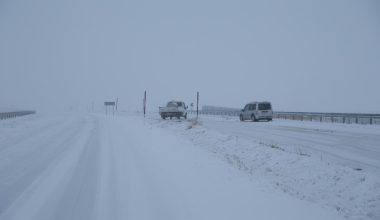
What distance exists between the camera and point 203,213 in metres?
6.63

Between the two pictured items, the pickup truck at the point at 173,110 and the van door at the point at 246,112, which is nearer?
the van door at the point at 246,112

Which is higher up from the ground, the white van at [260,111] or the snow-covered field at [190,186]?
the white van at [260,111]

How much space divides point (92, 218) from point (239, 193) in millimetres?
3324

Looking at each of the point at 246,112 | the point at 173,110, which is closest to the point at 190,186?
the point at 246,112

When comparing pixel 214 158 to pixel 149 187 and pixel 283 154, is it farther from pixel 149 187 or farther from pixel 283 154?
pixel 149 187

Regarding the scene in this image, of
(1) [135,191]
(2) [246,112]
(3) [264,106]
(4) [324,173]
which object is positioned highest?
(3) [264,106]

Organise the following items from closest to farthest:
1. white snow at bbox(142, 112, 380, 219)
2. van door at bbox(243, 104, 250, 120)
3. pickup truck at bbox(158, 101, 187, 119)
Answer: white snow at bbox(142, 112, 380, 219) → van door at bbox(243, 104, 250, 120) → pickup truck at bbox(158, 101, 187, 119)

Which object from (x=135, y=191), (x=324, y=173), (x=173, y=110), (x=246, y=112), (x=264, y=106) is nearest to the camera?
(x=135, y=191)

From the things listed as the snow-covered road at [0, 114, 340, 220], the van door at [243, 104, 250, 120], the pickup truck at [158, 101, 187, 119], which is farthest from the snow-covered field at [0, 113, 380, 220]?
the pickup truck at [158, 101, 187, 119]

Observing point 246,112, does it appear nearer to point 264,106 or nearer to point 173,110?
point 264,106

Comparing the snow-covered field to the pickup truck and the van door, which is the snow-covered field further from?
the pickup truck

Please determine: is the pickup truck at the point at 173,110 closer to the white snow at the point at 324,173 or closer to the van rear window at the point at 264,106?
the van rear window at the point at 264,106

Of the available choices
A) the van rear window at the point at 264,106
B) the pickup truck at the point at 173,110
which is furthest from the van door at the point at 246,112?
the pickup truck at the point at 173,110

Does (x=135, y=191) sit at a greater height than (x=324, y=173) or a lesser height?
lesser
